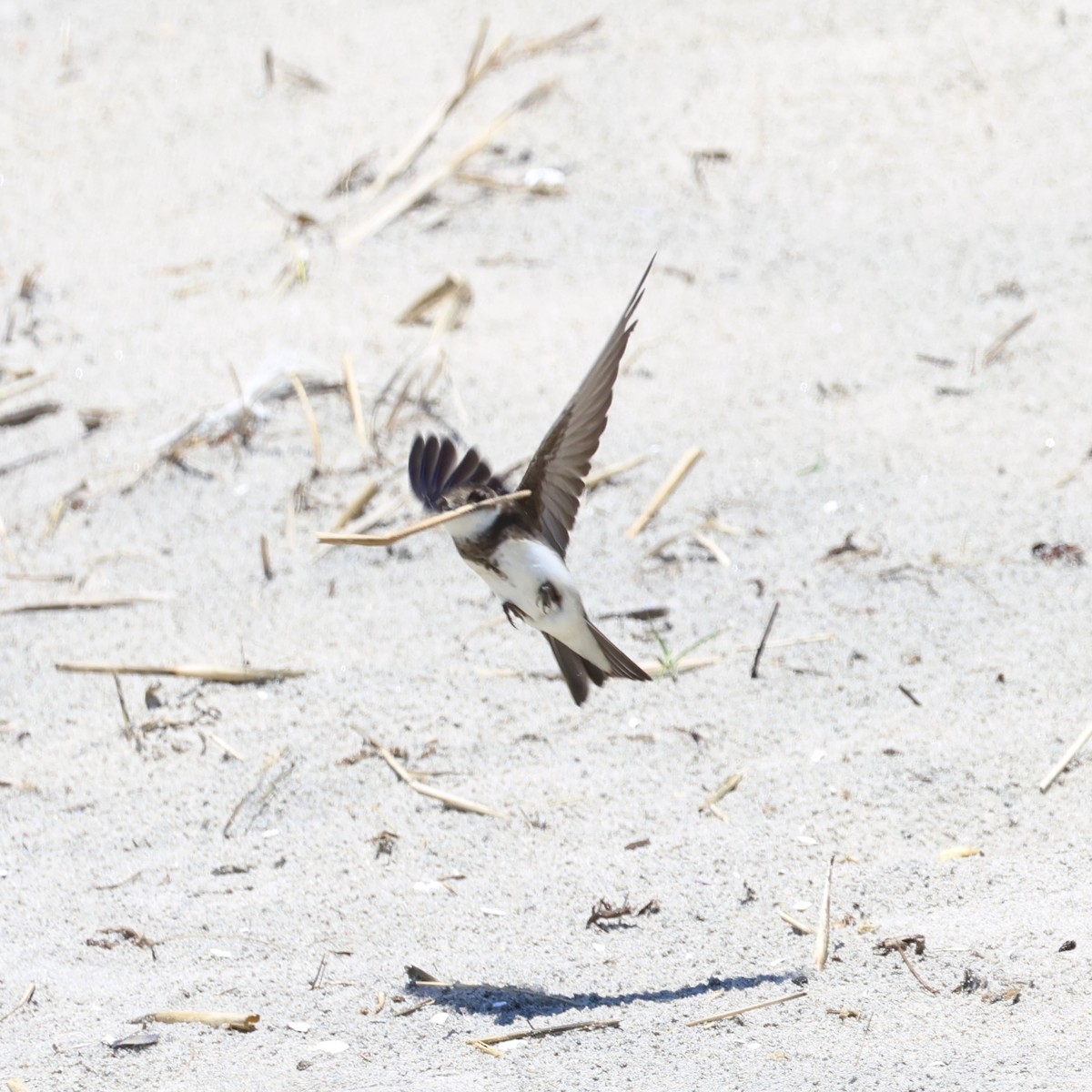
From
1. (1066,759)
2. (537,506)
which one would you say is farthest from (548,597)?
(1066,759)

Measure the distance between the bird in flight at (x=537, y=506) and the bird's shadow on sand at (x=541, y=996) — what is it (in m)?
0.59

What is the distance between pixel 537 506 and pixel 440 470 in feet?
0.61

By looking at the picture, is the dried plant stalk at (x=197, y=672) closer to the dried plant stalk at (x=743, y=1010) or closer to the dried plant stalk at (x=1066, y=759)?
the dried plant stalk at (x=743, y=1010)

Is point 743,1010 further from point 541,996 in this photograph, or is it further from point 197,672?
point 197,672

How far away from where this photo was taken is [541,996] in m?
2.48

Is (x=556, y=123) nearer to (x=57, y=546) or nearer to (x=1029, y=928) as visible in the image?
(x=57, y=546)

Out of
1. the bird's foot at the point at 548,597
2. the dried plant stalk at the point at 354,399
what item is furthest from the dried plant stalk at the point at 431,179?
the bird's foot at the point at 548,597

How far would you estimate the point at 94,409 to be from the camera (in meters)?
4.59

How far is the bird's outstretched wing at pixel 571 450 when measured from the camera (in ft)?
7.88

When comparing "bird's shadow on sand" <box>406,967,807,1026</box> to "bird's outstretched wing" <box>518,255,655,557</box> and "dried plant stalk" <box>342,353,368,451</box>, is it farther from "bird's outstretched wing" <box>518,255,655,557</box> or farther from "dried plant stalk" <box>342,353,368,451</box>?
"dried plant stalk" <box>342,353,368,451</box>

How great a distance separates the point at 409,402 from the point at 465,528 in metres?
2.09

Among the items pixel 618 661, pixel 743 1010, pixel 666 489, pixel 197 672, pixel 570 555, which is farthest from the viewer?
pixel 666 489

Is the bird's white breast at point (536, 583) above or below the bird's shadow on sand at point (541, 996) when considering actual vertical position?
above

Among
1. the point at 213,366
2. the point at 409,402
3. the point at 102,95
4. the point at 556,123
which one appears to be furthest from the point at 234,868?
the point at 102,95
